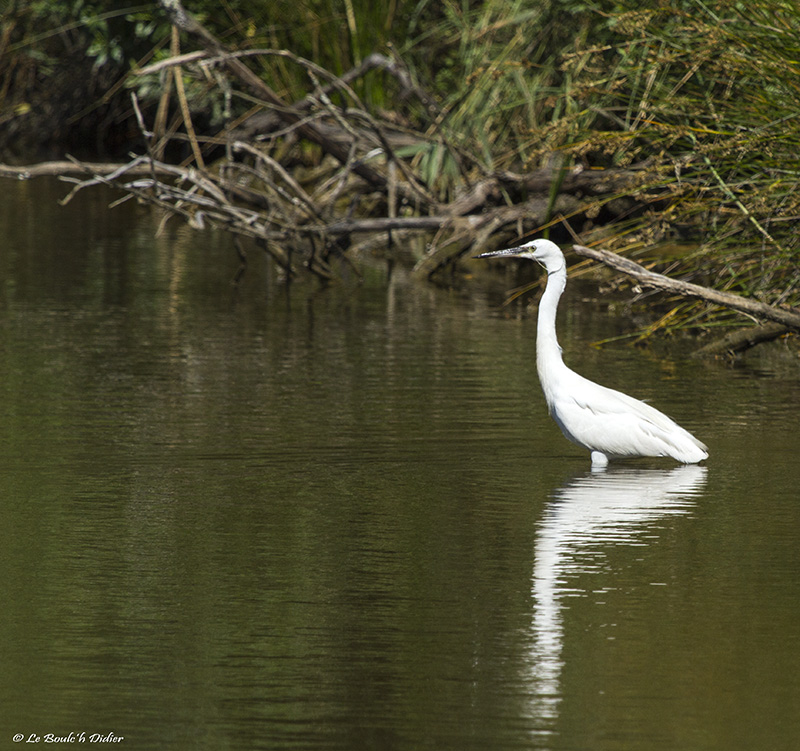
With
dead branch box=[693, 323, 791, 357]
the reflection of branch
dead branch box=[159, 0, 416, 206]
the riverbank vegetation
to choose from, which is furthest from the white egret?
dead branch box=[159, 0, 416, 206]

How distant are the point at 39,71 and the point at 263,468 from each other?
25586 millimetres

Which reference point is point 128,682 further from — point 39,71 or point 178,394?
point 39,71

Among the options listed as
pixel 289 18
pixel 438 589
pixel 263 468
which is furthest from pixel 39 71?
pixel 438 589

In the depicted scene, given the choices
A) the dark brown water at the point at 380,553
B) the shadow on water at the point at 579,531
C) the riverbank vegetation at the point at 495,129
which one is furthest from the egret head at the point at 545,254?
the shadow on water at the point at 579,531

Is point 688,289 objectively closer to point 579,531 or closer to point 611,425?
point 611,425

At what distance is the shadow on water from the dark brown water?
0.02 m

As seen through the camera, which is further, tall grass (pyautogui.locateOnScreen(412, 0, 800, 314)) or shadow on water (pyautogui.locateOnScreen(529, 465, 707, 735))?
tall grass (pyautogui.locateOnScreen(412, 0, 800, 314))

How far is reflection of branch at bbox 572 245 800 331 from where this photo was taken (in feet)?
25.1

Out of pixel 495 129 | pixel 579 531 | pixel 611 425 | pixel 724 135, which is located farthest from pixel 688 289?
pixel 495 129

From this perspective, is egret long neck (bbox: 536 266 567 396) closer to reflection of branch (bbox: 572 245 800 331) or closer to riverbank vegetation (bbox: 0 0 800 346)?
reflection of branch (bbox: 572 245 800 331)

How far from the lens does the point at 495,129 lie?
17000 mm

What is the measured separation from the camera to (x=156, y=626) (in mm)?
4812

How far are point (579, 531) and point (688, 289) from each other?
2371 mm

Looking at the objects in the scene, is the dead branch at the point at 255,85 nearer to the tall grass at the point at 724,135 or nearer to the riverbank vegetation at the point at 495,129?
the riverbank vegetation at the point at 495,129
